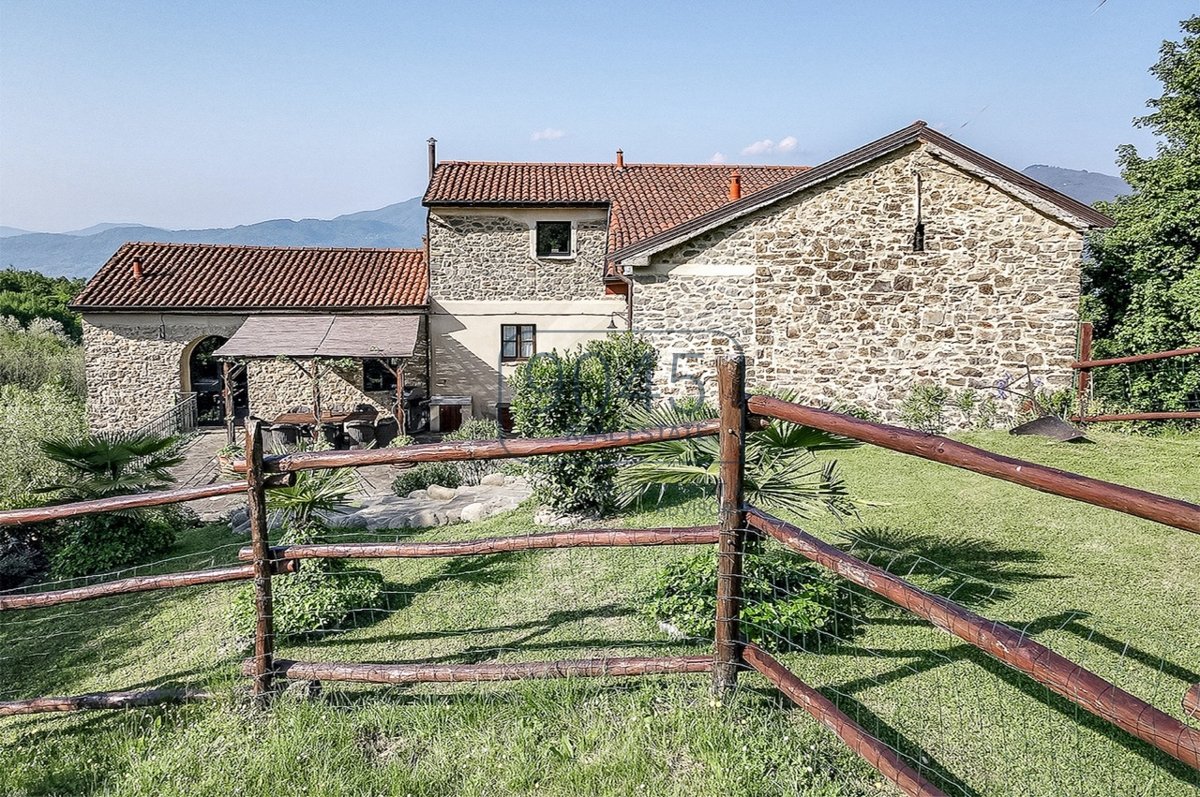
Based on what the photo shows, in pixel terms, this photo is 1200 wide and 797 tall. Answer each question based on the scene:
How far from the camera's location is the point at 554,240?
20.0 metres

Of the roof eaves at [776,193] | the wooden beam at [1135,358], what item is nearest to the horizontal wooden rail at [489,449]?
the wooden beam at [1135,358]

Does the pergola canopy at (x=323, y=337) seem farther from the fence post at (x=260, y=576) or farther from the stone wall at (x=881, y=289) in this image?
the fence post at (x=260, y=576)

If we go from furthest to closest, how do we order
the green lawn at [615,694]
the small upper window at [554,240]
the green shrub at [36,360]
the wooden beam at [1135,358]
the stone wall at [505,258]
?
the green shrub at [36,360] → the small upper window at [554,240] → the stone wall at [505,258] → the wooden beam at [1135,358] → the green lawn at [615,694]

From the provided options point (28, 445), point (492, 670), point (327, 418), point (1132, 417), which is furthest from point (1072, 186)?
point (28, 445)

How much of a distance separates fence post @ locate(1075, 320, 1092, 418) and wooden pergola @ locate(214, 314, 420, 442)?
42.4 feet

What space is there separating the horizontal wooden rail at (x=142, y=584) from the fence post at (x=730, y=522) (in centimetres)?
215

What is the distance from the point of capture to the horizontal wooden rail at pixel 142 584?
3762 mm

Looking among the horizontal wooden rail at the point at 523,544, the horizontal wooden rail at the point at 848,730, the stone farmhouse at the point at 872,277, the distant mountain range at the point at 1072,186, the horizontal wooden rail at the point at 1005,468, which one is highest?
the distant mountain range at the point at 1072,186

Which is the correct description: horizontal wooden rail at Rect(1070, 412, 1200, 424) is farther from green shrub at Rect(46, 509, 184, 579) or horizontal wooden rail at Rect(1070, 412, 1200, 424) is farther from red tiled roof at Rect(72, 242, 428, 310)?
red tiled roof at Rect(72, 242, 428, 310)

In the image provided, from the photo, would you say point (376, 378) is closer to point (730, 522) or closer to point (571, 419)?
point (571, 419)

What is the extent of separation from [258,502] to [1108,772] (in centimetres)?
386

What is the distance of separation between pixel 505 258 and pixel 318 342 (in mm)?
5317

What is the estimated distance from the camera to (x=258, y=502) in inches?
141

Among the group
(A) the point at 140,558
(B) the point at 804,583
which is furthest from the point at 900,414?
(A) the point at 140,558
